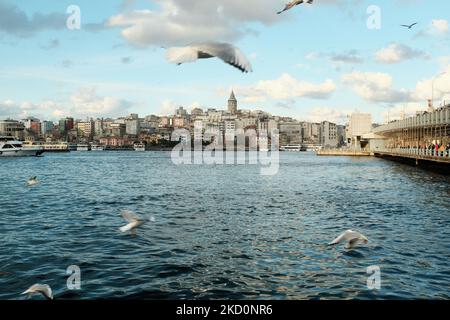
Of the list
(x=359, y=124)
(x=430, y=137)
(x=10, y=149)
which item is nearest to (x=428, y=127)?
(x=430, y=137)

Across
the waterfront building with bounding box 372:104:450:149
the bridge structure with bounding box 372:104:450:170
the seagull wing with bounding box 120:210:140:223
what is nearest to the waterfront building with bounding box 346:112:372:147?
the waterfront building with bounding box 372:104:450:149

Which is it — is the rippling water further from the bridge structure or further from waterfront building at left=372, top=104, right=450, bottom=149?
waterfront building at left=372, top=104, right=450, bottom=149

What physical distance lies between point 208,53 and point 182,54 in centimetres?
57

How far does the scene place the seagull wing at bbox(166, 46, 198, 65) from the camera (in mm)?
8992

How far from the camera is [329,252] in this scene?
49.5 feet

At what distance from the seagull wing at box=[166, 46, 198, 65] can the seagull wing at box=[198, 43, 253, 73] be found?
0.58ft

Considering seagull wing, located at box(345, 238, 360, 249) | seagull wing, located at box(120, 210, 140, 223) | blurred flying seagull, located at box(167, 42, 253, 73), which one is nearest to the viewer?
blurred flying seagull, located at box(167, 42, 253, 73)

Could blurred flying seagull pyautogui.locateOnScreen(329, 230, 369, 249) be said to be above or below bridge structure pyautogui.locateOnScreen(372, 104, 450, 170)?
below

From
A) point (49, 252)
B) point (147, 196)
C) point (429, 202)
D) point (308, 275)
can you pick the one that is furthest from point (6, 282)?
point (429, 202)

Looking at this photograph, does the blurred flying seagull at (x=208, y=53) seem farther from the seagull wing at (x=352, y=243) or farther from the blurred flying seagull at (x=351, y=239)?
the seagull wing at (x=352, y=243)

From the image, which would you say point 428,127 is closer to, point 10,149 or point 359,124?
point 10,149

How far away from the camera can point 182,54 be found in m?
9.46

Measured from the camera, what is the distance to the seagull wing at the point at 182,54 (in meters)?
8.99
